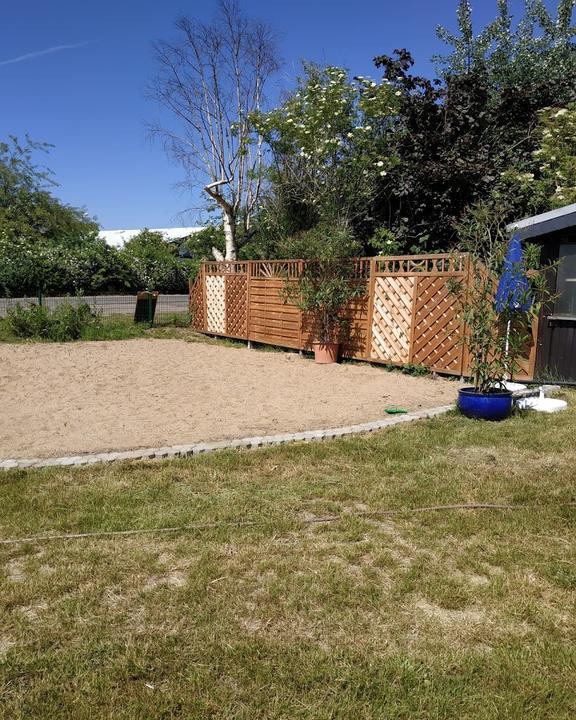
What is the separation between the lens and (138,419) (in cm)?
605

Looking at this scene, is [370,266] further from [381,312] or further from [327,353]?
[327,353]

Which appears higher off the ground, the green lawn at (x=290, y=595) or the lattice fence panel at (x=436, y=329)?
the lattice fence panel at (x=436, y=329)

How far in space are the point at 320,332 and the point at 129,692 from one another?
28.4 feet

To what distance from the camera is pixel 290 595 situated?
106 inches

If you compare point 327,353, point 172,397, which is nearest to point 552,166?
point 327,353

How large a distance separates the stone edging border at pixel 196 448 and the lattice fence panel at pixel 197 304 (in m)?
9.66

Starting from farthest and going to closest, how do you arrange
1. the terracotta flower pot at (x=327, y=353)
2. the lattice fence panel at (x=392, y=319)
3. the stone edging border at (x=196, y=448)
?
the terracotta flower pot at (x=327, y=353), the lattice fence panel at (x=392, y=319), the stone edging border at (x=196, y=448)

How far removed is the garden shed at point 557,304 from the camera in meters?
7.36

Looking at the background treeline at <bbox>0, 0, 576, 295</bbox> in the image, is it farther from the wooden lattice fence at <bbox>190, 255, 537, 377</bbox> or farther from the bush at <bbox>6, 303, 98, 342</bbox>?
the bush at <bbox>6, 303, 98, 342</bbox>

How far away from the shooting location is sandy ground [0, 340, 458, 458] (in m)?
5.48

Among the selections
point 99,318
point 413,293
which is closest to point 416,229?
point 413,293

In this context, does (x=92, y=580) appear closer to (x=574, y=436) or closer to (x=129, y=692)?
(x=129, y=692)

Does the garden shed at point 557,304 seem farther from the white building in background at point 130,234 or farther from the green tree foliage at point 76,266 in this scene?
the white building in background at point 130,234

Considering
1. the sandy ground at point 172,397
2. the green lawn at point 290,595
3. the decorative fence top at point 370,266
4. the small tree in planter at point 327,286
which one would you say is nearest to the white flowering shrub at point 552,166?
the decorative fence top at point 370,266
